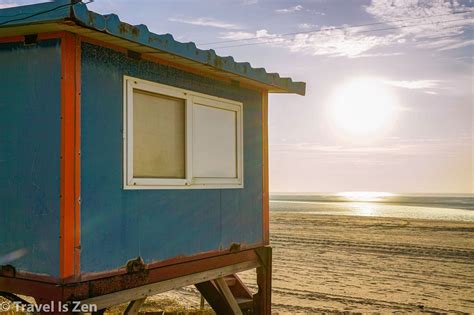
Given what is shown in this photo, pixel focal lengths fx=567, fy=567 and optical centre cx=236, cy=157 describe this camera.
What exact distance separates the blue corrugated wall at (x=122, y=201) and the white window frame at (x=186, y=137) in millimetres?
65

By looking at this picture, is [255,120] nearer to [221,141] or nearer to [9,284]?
[221,141]

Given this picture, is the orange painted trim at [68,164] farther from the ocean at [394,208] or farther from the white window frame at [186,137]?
the ocean at [394,208]

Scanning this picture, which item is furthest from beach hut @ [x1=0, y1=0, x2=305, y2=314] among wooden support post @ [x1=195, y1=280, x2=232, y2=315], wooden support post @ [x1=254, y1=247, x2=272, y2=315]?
wooden support post @ [x1=254, y1=247, x2=272, y2=315]

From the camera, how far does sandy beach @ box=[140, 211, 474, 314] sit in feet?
32.4

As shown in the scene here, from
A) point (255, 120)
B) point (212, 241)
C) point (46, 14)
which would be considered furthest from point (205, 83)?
point (46, 14)

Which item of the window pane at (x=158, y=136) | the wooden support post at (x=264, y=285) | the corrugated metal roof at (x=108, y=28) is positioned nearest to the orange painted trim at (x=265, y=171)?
the wooden support post at (x=264, y=285)

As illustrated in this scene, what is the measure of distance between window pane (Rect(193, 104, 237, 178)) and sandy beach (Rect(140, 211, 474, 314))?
3.24 meters

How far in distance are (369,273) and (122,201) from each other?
8844 millimetres

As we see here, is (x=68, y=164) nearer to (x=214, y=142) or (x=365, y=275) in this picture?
(x=214, y=142)

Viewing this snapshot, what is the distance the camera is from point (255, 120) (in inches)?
309

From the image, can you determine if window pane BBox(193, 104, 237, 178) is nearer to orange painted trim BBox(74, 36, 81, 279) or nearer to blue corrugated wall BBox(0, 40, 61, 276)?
orange painted trim BBox(74, 36, 81, 279)

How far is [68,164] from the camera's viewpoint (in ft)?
16.5

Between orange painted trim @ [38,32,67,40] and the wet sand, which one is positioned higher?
orange painted trim @ [38,32,67,40]

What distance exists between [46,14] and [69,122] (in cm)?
95
